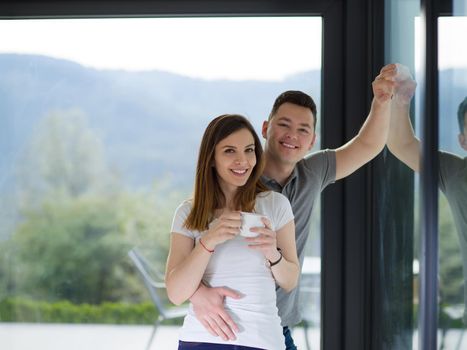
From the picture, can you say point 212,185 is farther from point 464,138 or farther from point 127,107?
point 127,107

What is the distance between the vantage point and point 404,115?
2213 millimetres

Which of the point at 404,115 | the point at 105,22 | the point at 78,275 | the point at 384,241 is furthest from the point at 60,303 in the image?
the point at 404,115

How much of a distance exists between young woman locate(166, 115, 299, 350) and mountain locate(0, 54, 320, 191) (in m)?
1.05

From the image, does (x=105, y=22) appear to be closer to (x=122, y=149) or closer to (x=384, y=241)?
(x=122, y=149)

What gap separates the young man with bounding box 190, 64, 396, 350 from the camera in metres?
2.29

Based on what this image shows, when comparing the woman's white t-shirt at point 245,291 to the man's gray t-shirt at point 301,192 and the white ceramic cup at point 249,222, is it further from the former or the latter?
the man's gray t-shirt at point 301,192

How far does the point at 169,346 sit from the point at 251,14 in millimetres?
1360

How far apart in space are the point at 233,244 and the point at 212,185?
17 centimetres

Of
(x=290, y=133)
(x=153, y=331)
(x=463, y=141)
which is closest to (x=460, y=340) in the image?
(x=463, y=141)

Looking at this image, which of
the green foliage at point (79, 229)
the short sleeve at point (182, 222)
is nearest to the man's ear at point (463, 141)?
the short sleeve at point (182, 222)

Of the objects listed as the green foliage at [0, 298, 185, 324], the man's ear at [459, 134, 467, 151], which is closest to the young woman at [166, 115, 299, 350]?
the man's ear at [459, 134, 467, 151]

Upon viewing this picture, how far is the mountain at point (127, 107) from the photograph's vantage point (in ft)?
10.2

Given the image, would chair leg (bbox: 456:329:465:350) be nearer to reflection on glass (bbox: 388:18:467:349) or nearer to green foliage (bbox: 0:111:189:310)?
reflection on glass (bbox: 388:18:467:349)

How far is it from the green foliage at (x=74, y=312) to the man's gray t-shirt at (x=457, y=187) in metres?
1.71
